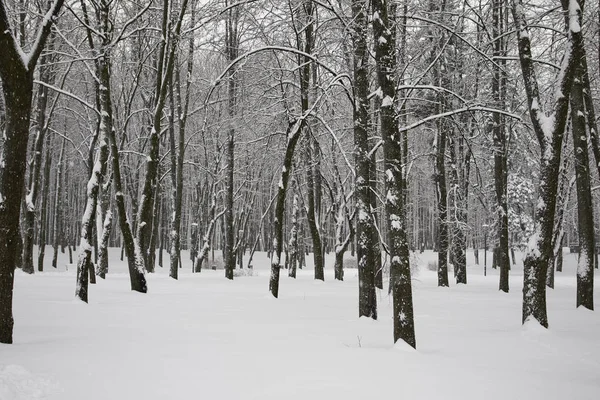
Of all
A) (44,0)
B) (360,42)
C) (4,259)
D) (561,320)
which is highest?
(44,0)

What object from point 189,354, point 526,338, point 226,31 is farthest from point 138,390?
point 226,31

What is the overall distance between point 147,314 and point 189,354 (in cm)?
364

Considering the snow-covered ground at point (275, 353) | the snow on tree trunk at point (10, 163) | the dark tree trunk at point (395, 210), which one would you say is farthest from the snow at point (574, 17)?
the snow on tree trunk at point (10, 163)

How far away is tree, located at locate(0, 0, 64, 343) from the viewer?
A: 5652 millimetres

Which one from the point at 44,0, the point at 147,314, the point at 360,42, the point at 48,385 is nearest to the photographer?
the point at 48,385

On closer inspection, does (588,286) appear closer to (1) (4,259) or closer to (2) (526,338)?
(2) (526,338)

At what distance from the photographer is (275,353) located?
6074mm

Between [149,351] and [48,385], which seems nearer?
[48,385]

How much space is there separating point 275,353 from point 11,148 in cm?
428

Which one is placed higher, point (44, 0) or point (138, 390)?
point (44, 0)

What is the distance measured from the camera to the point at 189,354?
19.2 feet

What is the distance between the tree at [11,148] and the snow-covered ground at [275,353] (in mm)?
775

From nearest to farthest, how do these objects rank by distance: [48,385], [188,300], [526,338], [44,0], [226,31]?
1. [48,385]
2. [526,338]
3. [188,300]
4. [44,0]
5. [226,31]

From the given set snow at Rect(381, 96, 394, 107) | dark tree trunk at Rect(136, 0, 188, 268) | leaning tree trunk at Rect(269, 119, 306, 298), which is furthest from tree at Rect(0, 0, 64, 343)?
dark tree trunk at Rect(136, 0, 188, 268)
